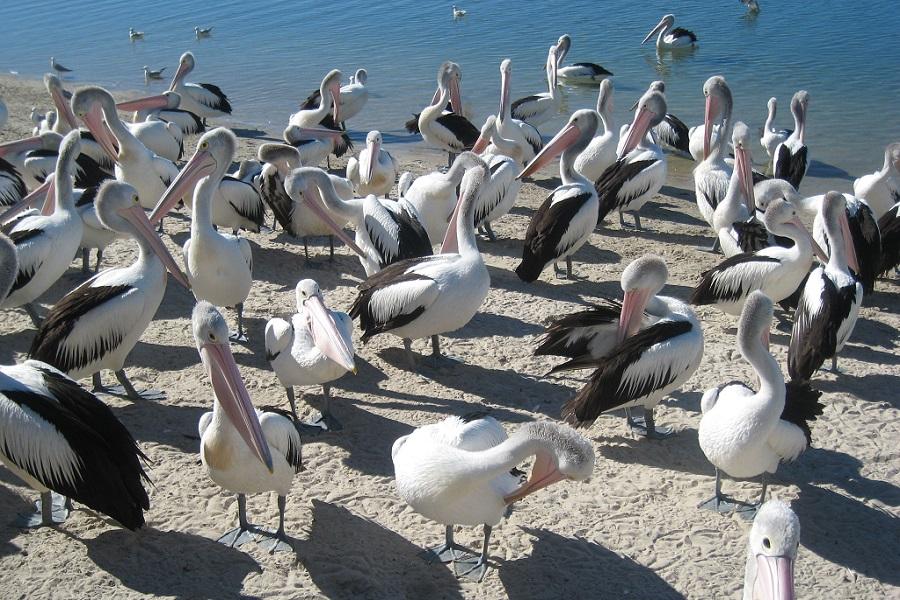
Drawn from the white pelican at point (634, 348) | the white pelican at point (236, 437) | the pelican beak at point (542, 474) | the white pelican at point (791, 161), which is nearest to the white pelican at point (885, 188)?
the white pelican at point (791, 161)

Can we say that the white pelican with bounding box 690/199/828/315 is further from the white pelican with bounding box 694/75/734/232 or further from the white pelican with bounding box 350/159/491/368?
the white pelican with bounding box 694/75/734/232

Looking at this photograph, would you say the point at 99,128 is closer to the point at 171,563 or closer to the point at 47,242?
the point at 47,242

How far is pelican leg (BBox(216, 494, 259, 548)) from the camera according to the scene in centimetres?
456

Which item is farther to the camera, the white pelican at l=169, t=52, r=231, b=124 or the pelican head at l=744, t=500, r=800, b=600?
the white pelican at l=169, t=52, r=231, b=124

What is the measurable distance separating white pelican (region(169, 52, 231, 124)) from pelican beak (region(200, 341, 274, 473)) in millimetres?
10725

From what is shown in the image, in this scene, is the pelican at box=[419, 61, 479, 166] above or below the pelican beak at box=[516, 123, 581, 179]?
below

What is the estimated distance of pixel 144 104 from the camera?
1256 cm

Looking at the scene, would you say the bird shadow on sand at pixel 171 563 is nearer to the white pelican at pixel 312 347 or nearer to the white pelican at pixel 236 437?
the white pelican at pixel 236 437

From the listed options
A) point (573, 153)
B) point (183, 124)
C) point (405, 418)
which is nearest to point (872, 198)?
point (573, 153)

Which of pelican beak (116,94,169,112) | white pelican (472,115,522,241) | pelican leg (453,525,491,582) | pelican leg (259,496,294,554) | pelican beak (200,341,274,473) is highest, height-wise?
pelican beak (116,94,169,112)

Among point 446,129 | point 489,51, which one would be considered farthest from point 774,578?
point 489,51

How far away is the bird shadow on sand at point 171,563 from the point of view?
13.9ft

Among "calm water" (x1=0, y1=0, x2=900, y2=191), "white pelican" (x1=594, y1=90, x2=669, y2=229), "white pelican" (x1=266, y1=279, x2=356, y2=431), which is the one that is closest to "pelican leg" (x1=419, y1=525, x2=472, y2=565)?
"white pelican" (x1=266, y1=279, x2=356, y2=431)

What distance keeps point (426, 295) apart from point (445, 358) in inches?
28.4
